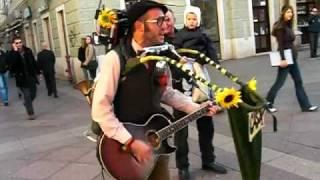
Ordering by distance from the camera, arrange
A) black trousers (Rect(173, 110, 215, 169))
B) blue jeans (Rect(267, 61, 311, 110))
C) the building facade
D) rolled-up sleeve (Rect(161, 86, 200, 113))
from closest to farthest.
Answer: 1. rolled-up sleeve (Rect(161, 86, 200, 113))
2. black trousers (Rect(173, 110, 215, 169))
3. blue jeans (Rect(267, 61, 311, 110))
4. the building facade

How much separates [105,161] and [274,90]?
17.1 feet

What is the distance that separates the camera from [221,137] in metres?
6.26

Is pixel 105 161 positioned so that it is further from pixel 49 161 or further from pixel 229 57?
pixel 229 57

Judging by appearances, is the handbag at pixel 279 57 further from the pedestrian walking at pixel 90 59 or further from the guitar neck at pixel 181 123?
the pedestrian walking at pixel 90 59

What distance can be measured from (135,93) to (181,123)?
1.07 feet

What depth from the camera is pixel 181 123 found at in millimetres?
2822

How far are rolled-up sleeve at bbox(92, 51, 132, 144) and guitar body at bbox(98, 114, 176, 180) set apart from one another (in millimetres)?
126

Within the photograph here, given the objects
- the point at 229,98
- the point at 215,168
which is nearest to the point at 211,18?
the point at 215,168

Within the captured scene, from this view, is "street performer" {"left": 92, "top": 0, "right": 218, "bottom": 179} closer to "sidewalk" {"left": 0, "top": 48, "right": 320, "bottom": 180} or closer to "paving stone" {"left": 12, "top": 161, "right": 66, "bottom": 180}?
"sidewalk" {"left": 0, "top": 48, "right": 320, "bottom": 180}

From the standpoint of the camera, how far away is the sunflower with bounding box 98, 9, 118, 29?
287 cm

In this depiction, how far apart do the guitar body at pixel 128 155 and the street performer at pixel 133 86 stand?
0.17 feet

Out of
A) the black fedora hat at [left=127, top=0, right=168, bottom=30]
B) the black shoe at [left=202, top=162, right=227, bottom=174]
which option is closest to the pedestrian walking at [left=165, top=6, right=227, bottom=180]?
the black shoe at [left=202, top=162, right=227, bottom=174]

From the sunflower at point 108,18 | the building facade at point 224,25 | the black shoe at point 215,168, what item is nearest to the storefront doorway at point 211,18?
the building facade at point 224,25

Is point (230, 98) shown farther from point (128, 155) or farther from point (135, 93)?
point (128, 155)
